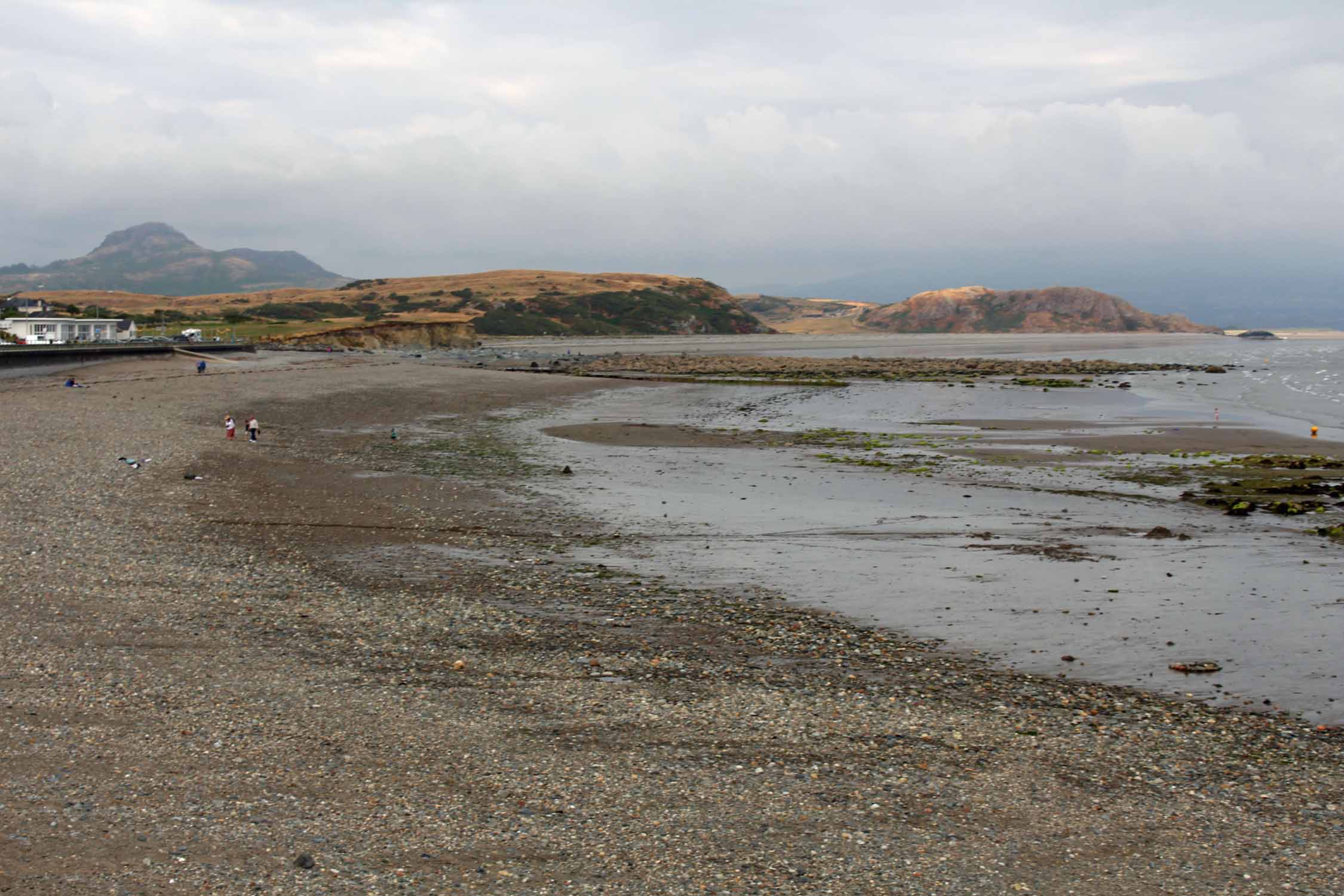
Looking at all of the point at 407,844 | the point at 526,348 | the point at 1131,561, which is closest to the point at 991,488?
the point at 1131,561

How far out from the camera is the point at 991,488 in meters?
25.4

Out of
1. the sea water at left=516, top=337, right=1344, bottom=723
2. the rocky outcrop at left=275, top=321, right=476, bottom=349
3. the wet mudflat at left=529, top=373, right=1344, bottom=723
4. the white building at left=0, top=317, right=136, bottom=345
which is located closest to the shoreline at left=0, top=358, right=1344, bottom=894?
the sea water at left=516, top=337, right=1344, bottom=723

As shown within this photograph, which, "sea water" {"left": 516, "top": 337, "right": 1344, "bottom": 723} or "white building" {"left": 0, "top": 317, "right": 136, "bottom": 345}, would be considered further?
"white building" {"left": 0, "top": 317, "right": 136, "bottom": 345}

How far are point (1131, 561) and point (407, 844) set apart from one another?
46.1 feet

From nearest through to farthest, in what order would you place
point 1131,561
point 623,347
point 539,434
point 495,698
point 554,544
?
1. point 495,698
2. point 1131,561
3. point 554,544
4. point 539,434
5. point 623,347

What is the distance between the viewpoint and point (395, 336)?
437 feet

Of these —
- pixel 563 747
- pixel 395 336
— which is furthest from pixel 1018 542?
pixel 395 336

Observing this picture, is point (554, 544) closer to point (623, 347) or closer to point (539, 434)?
point (539, 434)

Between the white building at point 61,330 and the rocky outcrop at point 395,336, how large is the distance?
57.7ft

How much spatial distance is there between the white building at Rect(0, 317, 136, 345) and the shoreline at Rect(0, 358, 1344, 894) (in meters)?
82.9

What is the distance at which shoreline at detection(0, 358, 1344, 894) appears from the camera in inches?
287

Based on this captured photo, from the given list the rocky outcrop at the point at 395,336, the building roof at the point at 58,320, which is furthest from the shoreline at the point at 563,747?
the rocky outcrop at the point at 395,336

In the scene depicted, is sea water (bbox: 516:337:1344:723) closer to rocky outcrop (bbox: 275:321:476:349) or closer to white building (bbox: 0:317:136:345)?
white building (bbox: 0:317:136:345)

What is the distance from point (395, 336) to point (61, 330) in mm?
43024
